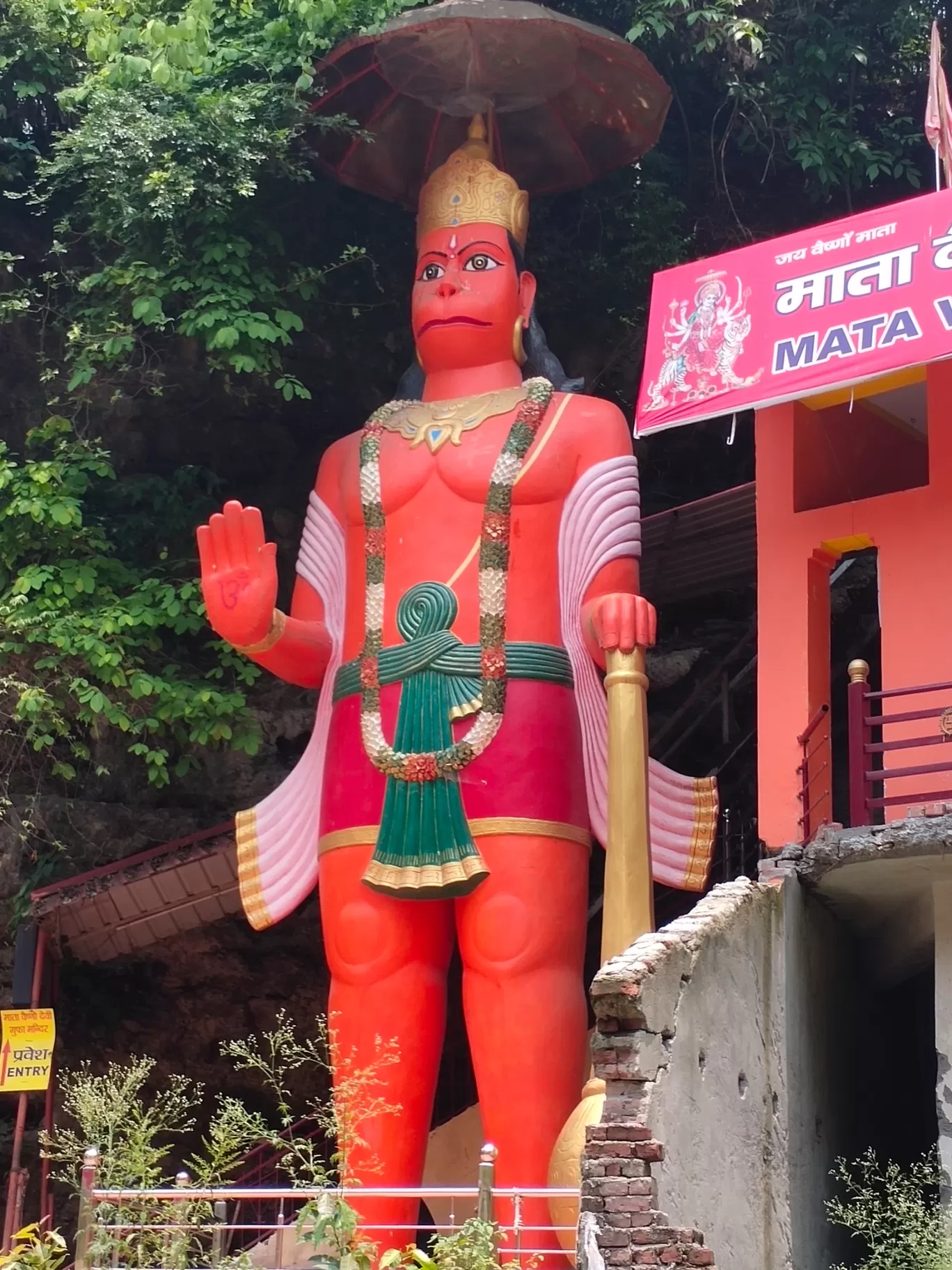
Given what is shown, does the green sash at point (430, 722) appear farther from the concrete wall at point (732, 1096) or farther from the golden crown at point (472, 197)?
the golden crown at point (472, 197)

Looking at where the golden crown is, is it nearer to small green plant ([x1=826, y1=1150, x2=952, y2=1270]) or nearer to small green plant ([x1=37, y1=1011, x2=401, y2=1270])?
small green plant ([x1=37, y1=1011, x2=401, y2=1270])

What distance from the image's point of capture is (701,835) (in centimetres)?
950

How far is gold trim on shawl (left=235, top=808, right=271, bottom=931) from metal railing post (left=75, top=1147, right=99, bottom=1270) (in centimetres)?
242

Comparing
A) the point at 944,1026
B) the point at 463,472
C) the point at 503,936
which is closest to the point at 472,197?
the point at 463,472

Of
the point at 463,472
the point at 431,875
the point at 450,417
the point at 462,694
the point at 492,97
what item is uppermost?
the point at 492,97

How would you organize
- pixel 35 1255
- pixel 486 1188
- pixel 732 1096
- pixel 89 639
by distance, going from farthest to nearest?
pixel 89 639 → pixel 732 1096 → pixel 35 1255 → pixel 486 1188

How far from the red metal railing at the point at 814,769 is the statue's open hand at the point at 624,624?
0.96 metres

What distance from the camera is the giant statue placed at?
8828 millimetres

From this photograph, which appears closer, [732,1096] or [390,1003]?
[732,1096]

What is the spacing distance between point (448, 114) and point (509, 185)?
827 mm

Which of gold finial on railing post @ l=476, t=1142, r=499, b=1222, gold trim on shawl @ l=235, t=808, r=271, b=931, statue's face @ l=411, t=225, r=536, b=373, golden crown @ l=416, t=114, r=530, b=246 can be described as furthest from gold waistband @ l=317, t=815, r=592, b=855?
golden crown @ l=416, t=114, r=530, b=246

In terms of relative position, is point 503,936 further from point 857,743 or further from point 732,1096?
point 857,743

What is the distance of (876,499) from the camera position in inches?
371

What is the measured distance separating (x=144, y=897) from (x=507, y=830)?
3383mm
